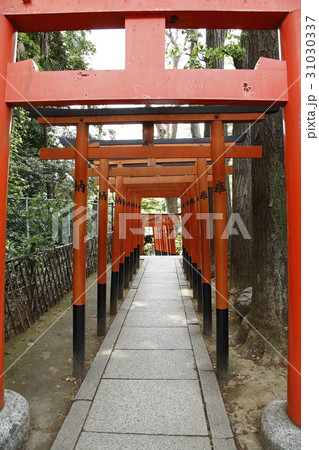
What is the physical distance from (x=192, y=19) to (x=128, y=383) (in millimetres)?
3624

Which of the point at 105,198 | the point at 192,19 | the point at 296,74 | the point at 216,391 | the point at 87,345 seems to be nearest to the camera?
the point at 296,74

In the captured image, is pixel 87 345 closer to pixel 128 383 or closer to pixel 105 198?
pixel 128 383

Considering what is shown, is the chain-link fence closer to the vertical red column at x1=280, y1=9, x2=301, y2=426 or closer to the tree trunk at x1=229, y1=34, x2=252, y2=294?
the tree trunk at x1=229, y1=34, x2=252, y2=294

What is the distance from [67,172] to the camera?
39.4 feet

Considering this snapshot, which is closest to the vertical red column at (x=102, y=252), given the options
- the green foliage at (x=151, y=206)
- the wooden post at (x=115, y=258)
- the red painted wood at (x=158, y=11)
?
the wooden post at (x=115, y=258)

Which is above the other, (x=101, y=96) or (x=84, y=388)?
(x=101, y=96)

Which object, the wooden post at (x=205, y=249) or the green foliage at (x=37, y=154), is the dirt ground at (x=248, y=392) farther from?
the green foliage at (x=37, y=154)

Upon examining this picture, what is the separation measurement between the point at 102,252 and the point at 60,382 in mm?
2219

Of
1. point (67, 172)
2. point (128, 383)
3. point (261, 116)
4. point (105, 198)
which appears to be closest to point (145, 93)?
point (261, 116)

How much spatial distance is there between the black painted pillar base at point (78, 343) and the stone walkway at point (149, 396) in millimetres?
155

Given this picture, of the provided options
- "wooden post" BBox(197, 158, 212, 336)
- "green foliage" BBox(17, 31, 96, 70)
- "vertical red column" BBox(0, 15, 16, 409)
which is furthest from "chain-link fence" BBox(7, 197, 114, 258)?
"green foliage" BBox(17, 31, 96, 70)

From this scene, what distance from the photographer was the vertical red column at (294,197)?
227 centimetres

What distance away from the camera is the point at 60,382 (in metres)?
3.64

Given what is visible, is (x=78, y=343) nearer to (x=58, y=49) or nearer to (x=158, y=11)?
(x=158, y=11)
